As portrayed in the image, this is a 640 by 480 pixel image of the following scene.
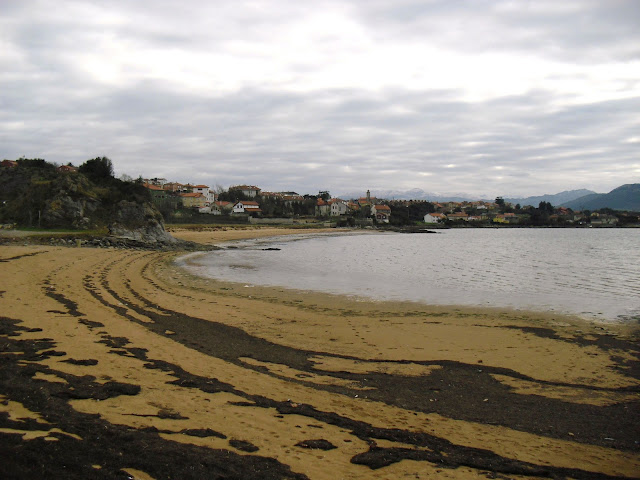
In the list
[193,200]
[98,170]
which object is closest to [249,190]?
[193,200]

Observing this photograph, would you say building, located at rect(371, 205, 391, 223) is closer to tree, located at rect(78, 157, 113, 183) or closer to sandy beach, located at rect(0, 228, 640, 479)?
tree, located at rect(78, 157, 113, 183)

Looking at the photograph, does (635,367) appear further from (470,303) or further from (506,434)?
(470,303)

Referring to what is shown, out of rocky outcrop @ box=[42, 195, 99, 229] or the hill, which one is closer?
rocky outcrop @ box=[42, 195, 99, 229]

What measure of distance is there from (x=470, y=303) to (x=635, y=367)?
7.91 meters

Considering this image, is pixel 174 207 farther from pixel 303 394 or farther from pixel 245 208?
pixel 303 394

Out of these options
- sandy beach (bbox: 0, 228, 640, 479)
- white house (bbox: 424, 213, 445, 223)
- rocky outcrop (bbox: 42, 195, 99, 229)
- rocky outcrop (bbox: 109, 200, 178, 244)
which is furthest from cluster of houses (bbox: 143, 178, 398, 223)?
sandy beach (bbox: 0, 228, 640, 479)

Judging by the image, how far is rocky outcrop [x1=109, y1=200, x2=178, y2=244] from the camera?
38281mm

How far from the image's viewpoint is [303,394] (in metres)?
6.61

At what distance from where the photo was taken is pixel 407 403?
6.62 meters

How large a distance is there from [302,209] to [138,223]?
93.9 m

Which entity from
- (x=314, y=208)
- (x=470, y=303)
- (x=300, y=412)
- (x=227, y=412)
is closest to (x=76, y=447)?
(x=227, y=412)

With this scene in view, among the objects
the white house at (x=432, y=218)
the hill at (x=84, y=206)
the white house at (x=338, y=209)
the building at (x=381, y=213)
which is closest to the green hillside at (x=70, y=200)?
the hill at (x=84, y=206)

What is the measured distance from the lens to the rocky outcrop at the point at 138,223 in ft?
126

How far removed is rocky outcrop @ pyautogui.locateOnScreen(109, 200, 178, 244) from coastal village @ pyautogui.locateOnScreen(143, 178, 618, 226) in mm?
42685
